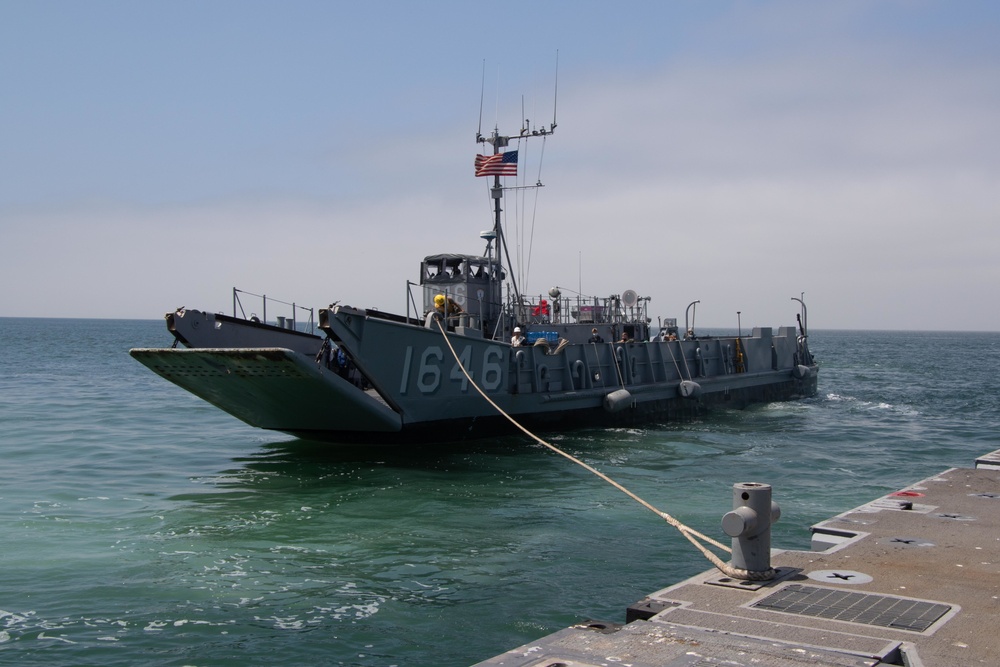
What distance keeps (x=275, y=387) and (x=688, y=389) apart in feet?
39.5

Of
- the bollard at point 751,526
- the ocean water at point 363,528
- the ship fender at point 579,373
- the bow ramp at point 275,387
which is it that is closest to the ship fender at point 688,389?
the ocean water at point 363,528

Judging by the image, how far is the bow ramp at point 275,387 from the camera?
14.3 metres

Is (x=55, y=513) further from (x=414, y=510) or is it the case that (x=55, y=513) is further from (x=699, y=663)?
(x=699, y=663)

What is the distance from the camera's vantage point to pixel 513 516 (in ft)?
38.9

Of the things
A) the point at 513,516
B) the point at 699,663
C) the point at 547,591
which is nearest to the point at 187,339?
the point at 513,516

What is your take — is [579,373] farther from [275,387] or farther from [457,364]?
[275,387]

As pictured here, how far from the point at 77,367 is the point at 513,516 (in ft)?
143

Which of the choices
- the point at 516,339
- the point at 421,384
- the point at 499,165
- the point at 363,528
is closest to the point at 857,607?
the point at 363,528

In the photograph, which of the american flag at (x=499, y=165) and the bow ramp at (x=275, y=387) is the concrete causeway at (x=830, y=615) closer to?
the bow ramp at (x=275, y=387)

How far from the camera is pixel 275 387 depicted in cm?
1522

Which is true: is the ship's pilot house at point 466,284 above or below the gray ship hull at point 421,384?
above

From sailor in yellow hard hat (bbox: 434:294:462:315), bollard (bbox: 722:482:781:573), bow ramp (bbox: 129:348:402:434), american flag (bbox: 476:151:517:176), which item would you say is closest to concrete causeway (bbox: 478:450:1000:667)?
bollard (bbox: 722:482:781:573)

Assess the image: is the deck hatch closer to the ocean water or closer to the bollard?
the bollard

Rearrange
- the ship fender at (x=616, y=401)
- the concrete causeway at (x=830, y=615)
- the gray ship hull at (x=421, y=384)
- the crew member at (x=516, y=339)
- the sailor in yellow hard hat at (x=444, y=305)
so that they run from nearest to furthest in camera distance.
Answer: the concrete causeway at (x=830, y=615), the gray ship hull at (x=421, y=384), the sailor in yellow hard hat at (x=444, y=305), the crew member at (x=516, y=339), the ship fender at (x=616, y=401)
